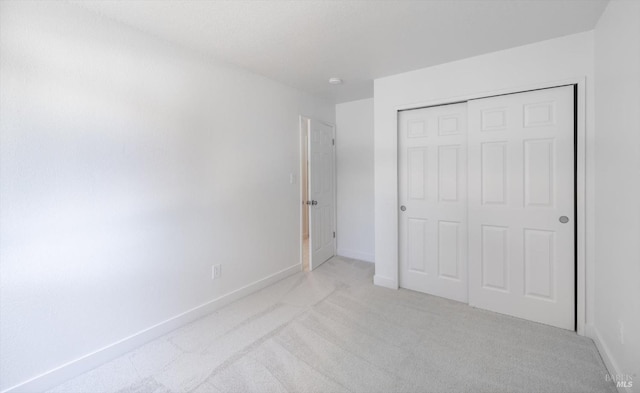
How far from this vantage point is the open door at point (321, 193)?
3713 mm

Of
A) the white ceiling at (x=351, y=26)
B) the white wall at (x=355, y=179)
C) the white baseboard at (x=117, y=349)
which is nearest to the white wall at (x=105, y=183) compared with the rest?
the white baseboard at (x=117, y=349)

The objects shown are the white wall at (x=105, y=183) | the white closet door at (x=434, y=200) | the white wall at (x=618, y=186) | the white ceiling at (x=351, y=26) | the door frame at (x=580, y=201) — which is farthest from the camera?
the white closet door at (x=434, y=200)

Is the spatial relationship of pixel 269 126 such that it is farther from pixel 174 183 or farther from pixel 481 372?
pixel 481 372

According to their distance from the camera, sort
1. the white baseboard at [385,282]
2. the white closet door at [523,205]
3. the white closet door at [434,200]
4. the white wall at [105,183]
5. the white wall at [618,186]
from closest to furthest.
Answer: the white wall at [618,186] → the white wall at [105,183] → the white closet door at [523,205] → the white closet door at [434,200] → the white baseboard at [385,282]

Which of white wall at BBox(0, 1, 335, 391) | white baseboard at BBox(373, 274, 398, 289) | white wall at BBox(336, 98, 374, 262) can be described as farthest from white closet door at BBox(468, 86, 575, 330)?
white wall at BBox(0, 1, 335, 391)

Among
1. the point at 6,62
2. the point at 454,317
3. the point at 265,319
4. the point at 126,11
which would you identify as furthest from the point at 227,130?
the point at 454,317

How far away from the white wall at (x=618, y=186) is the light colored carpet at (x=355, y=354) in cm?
33

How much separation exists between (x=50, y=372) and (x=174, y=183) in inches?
55.2

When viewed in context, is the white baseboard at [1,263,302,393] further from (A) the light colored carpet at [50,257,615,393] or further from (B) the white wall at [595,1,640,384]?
(B) the white wall at [595,1,640,384]

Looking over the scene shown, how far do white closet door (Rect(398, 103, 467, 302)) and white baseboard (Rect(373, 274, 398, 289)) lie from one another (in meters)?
0.10

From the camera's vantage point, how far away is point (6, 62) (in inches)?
60.3

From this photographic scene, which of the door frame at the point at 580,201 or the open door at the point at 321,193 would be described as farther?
the open door at the point at 321,193

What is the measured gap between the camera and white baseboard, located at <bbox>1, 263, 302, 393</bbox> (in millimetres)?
1645

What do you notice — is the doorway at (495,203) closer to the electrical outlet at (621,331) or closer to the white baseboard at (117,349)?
the electrical outlet at (621,331)
